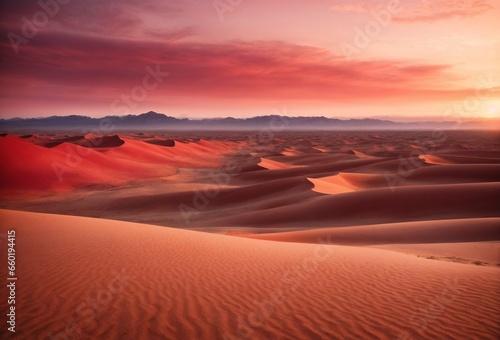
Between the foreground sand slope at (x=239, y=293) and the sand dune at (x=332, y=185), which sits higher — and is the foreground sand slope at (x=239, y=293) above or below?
above

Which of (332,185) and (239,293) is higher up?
(239,293)

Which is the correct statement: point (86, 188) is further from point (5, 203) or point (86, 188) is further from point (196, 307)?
point (196, 307)

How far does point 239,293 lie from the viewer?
19.3ft

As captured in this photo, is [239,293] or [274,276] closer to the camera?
[239,293]

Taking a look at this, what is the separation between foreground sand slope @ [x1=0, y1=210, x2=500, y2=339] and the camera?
4.65 metres

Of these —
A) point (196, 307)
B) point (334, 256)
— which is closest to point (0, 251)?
point (196, 307)

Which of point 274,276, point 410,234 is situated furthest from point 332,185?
point 274,276

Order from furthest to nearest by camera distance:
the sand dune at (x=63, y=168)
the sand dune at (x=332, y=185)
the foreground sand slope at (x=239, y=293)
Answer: the sand dune at (x=63, y=168)
the sand dune at (x=332, y=185)
the foreground sand slope at (x=239, y=293)

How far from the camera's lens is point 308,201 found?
21250mm

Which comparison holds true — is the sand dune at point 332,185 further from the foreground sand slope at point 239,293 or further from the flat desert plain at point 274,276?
the foreground sand slope at point 239,293

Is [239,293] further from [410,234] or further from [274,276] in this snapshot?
[410,234]

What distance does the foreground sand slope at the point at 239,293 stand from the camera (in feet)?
15.3

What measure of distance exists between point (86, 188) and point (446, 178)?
1207 inches

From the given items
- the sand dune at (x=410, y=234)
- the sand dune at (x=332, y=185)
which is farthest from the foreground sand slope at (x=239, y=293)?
the sand dune at (x=332, y=185)
